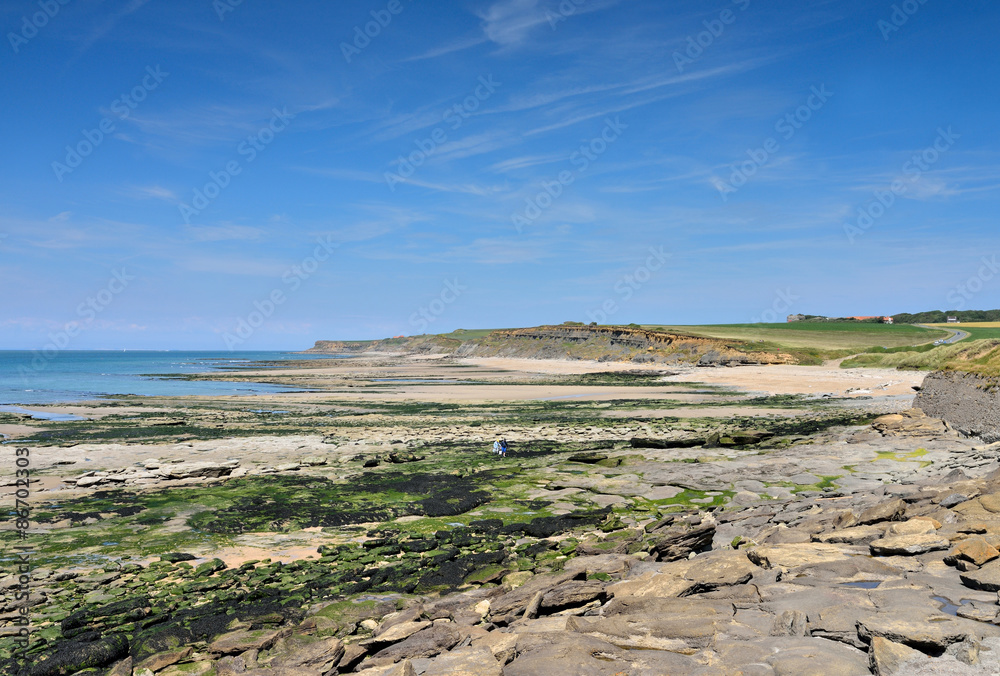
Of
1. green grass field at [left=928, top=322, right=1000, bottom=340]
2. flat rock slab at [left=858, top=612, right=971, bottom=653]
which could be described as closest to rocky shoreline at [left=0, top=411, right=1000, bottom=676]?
flat rock slab at [left=858, top=612, right=971, bottom=653]

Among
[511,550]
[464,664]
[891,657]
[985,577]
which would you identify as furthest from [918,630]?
[511,550]

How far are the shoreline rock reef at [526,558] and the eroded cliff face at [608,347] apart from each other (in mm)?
57430

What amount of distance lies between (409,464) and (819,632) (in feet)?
47.5

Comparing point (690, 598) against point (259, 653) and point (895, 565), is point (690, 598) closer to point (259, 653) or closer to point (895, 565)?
point (895, 565)

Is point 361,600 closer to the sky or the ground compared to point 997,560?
closer to the ground

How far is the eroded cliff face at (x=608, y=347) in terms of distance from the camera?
76875mm

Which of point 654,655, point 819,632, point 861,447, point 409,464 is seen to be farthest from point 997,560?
point 409,464

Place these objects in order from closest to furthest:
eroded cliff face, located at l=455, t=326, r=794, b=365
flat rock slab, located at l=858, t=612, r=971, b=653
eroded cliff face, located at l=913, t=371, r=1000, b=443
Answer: flat rock slab, located at l=858, t=612, r=971, b=653 → eroded cliff face, located at l=913, t=371, r=1000, b=443 → eroded cliff face, located at l=455, t=326, r=794, b=365

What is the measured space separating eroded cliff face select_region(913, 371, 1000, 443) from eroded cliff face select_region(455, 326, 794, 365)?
4952 centimetres

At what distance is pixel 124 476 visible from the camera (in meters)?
16.7

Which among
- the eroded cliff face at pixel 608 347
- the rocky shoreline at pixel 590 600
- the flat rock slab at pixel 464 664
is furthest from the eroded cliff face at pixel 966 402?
the eroded cliff face at pixel 608 347

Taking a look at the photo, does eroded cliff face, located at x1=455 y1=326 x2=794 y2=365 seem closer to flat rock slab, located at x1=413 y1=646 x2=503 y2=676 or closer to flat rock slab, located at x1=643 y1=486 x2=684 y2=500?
flat rock slab, located at x1=643 y1=486 x2=684 y2=500

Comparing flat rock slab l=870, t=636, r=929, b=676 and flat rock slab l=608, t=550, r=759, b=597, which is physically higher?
flat rock slab l=870, t=636, r=929, b=676

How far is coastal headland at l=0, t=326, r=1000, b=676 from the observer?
5.70 m
